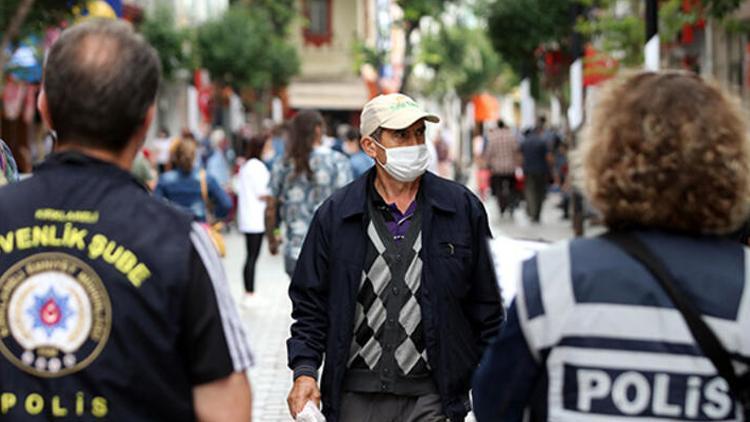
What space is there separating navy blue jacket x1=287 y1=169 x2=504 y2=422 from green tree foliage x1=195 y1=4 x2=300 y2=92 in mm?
41717

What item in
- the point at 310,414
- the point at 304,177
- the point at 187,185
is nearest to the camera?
the point at 310,414

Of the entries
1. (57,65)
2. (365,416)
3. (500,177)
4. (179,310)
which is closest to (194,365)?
(179,310)

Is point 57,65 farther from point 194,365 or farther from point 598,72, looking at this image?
point 598,72

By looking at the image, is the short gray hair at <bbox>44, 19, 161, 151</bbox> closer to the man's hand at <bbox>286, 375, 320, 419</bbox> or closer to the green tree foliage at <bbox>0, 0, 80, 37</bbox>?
the man's hand at <bbox>286, 375, 320, 419</bbox>

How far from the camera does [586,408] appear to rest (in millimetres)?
3160

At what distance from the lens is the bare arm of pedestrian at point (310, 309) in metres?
5.30

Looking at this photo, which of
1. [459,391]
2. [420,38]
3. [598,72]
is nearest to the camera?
[459,391]

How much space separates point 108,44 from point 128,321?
22.7 inches

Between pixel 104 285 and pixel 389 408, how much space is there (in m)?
2.30

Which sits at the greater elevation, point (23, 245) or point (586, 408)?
point (23, 245)

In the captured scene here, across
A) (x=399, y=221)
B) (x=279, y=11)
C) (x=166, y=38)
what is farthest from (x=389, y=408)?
(x=279, y=11)

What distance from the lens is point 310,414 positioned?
512cm

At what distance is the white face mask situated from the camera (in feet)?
18.2

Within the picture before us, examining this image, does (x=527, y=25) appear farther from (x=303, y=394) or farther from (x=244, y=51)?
(x=303, y=394)
